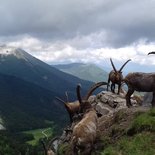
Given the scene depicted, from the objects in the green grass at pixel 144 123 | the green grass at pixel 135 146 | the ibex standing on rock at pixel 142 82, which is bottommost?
the green grass at pixel 135 146

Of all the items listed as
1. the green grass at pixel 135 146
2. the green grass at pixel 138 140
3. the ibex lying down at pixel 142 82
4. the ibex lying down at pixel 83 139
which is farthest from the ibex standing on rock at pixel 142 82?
the ibex lying down at pixel 83 139

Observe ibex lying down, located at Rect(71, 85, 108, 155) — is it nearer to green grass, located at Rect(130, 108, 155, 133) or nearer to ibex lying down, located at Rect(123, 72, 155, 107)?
green grass, located at Rect(130, 108, 155, 133)

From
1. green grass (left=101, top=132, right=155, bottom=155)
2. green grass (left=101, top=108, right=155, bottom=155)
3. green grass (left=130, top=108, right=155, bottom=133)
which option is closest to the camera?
green grass (left=101, top=132, right=155, bottom=155)

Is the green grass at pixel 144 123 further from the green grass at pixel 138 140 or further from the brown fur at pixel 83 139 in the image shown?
the brown fur at pixel 83 139

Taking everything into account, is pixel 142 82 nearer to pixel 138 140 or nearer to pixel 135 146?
pixel 138 140

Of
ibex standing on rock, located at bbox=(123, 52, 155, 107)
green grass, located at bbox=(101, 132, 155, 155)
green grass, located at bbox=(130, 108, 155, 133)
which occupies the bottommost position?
green grass, located at bbox=(101, 132, 155, 155)

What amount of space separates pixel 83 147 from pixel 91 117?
2977 millimetres

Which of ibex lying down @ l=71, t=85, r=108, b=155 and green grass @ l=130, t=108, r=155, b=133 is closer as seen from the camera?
ibex lying down @ l=71, t=85, r=108, b=155

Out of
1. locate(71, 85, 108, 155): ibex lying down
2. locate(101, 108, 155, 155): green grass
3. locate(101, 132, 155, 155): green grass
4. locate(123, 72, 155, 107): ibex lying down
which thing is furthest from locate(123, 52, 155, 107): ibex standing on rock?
locate(71, 85, 108, 155): ibex lying down

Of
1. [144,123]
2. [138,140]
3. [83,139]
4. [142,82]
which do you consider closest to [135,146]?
[138,140]

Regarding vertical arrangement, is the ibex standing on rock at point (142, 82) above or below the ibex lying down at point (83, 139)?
above

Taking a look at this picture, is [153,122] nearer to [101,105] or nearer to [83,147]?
[83,147]

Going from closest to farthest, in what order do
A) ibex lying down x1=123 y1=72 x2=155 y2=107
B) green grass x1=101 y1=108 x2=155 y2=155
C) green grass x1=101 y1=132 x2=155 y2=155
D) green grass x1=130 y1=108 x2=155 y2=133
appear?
1. green grass x1=101 y1=132 x2=155 y2=155
2. green grass x1=101 y1=108 x2=155 y2=155
3. green grass x1=130 y1=108 x2=155 y2=133
4. ibex lying down x1=123 y1=72 x2=155 y2=107

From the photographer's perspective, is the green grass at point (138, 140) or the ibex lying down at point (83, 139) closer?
the ibex lying down at point (83, 139)
